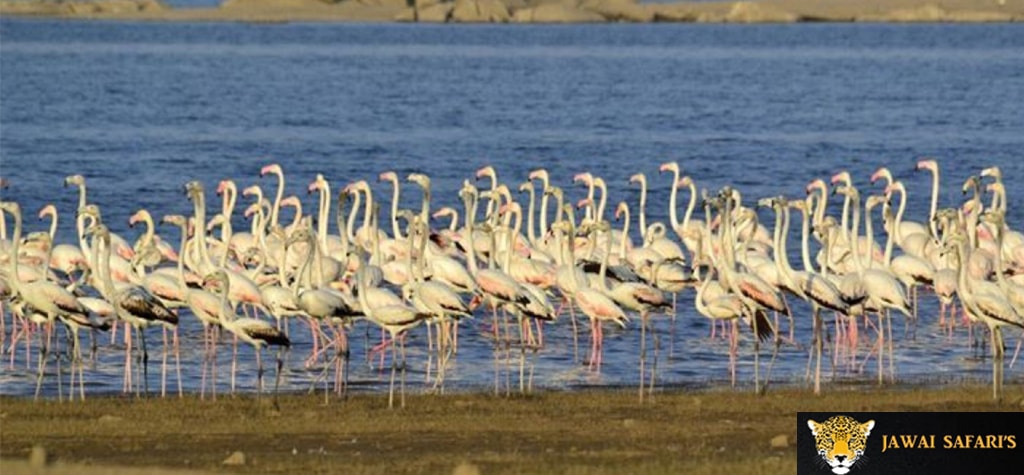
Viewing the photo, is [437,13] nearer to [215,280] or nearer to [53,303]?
[215,280]

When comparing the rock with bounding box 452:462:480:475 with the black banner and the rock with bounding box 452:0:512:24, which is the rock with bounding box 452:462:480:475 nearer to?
the black banner

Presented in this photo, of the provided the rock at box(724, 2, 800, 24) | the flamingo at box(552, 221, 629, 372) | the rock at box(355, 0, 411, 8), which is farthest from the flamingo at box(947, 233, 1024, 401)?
the rock at box(355, 0, 411, 8)

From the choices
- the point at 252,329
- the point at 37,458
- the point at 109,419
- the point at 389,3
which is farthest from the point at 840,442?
the point at 389,3

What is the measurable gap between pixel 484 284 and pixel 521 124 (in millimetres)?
43158

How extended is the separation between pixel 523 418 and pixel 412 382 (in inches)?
152

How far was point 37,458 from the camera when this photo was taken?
1459 cm

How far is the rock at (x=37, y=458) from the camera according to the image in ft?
46.6

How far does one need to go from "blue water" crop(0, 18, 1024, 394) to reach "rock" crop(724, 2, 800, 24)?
157ft

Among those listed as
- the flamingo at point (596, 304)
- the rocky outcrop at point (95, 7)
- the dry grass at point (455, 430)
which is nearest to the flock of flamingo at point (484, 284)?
the flamingo at point (596, 304)

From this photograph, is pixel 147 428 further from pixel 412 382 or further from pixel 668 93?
pixel 668 93

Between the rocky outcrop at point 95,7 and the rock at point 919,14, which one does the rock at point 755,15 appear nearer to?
the rock at point 919,14

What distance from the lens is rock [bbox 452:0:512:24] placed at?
174 m

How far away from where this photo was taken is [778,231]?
2272cm

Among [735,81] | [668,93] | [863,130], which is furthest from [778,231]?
[735,81]
